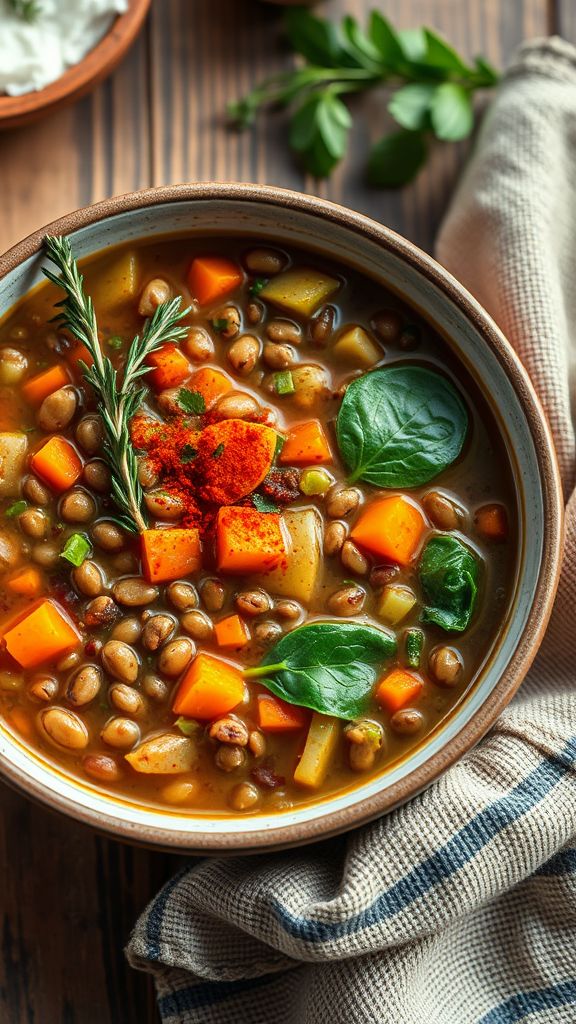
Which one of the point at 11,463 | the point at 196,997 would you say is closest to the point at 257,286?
the point at 11,463

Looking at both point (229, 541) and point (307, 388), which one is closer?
point (229, 541)

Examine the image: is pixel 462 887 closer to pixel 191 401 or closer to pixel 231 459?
pixel 231 459

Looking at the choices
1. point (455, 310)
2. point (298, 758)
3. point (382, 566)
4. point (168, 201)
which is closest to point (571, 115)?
point (455, 310)

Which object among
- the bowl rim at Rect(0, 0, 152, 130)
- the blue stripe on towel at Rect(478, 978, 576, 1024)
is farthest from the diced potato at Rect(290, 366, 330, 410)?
the blue stripe on towel at Rect(478, 978, 576, 1024)

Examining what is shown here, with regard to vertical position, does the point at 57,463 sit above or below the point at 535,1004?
above

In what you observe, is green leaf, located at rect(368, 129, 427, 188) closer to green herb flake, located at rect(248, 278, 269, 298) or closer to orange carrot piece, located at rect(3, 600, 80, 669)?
green herb flake, located at rect(248, 278, 269, 298)
